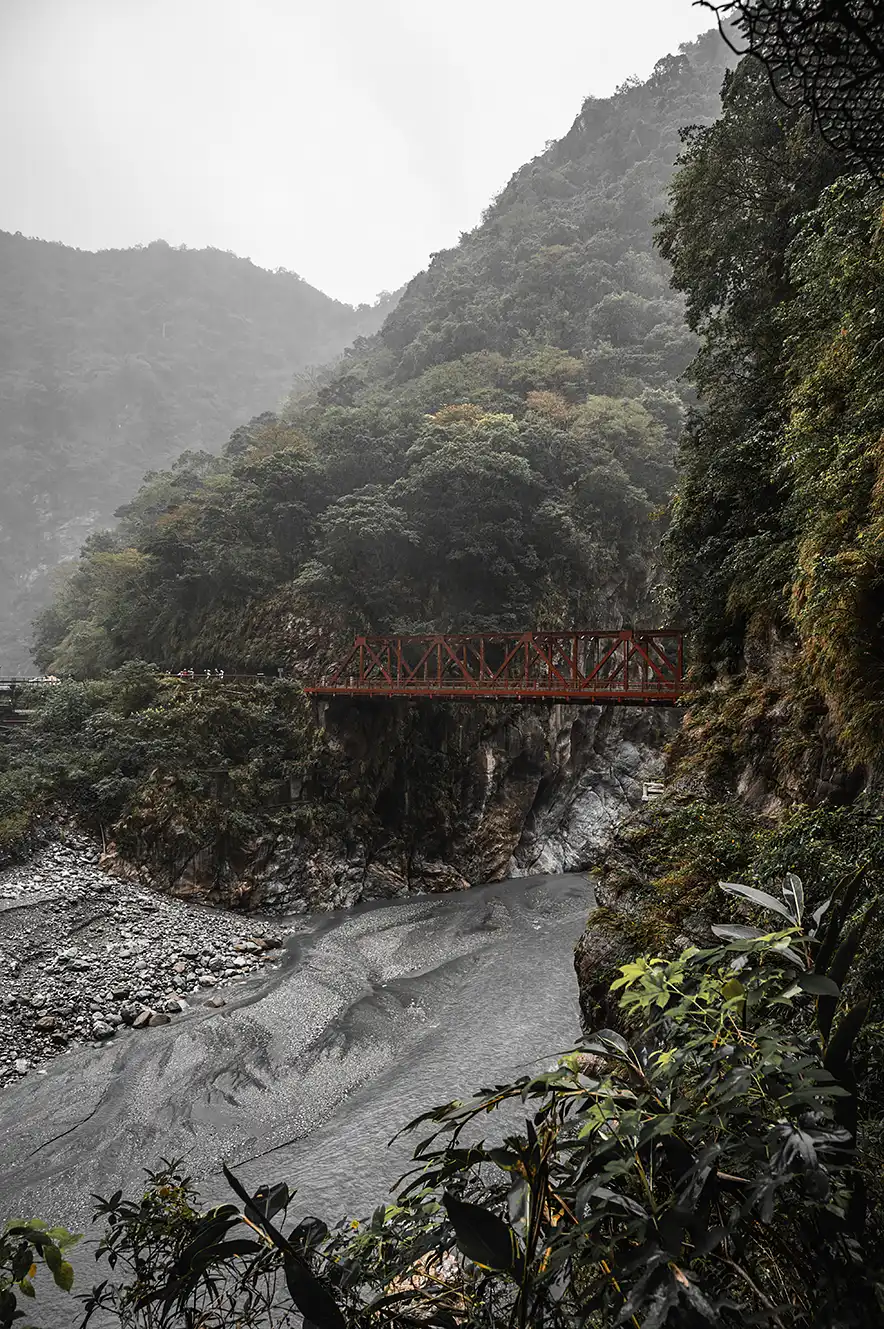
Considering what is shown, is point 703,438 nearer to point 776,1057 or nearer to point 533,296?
point 776,1057

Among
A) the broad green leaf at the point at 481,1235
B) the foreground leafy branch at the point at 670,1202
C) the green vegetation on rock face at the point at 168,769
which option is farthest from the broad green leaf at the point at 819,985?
the green vegetation on rock face at the point at 168,769

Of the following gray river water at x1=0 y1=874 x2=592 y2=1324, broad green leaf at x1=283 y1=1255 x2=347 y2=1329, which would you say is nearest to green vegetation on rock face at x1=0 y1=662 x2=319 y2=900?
gray river water at x1=0 y1=874 x2=592 y2=1324

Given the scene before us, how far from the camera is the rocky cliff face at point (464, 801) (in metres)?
15.5

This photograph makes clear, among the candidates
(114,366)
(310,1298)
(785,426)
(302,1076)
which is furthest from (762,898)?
(114,366)

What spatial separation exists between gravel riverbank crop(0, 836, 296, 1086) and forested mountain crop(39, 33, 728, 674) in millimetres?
8304

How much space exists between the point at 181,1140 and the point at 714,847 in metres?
6.15

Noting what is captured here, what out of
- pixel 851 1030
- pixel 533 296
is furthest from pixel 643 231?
pixel 851 1030

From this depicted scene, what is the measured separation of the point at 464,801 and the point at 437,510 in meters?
9.07

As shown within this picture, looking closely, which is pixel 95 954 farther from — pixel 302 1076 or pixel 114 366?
pixel 114 366

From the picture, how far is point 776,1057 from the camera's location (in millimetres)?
1142

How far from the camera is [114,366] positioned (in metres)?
68.8

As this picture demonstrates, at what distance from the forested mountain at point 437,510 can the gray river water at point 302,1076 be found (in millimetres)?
11018

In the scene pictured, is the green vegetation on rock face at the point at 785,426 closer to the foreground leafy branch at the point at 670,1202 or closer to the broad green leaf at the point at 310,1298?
the foreground leafy branch at the point at 670,1202

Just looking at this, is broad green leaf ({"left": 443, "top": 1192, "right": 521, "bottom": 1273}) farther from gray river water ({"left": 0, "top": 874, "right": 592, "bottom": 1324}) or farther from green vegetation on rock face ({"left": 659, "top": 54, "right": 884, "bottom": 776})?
gray river water ({"left": 0, "top": 874, "right": 592, "bottom": 1324})
